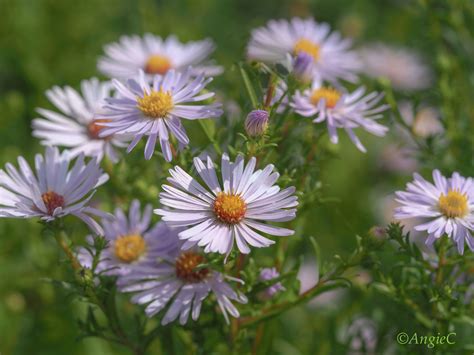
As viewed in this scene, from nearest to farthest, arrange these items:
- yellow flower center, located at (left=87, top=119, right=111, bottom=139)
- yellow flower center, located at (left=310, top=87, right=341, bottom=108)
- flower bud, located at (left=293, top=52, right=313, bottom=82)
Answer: flower bud, located at (left=293, top=52, right=313, bottom=82), yellow flower center, located at (left=310, top=87, right=341, bottom=108), yellow flower center, located at (left=87, top=119, right=111, bottom=139)

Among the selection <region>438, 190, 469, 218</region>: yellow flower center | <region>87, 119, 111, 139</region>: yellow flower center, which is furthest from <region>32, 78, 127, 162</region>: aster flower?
<region>438, 190, 469, 218</region>: yellow flower center

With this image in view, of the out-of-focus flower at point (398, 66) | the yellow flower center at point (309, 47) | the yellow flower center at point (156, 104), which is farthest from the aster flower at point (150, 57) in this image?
the out-of-focus flower at point (398, 66)

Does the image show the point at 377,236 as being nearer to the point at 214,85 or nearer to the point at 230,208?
the point at 230,208

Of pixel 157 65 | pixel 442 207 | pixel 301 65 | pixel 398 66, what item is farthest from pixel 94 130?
pixel 398 66

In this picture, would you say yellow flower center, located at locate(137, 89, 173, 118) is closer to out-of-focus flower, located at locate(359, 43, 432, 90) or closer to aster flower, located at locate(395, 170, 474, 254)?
aster flower, located at locate(395, 170, 474, 254)

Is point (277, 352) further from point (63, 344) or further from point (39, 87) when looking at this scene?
point (39, 87)

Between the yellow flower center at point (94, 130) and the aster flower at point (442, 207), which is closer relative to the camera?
the aster flower at point (442, 207)

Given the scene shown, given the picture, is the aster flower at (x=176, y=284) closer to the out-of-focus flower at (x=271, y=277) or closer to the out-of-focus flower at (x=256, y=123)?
the out-of-focus flower at (x=271, y=277)
